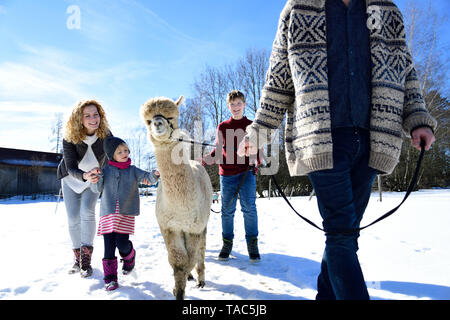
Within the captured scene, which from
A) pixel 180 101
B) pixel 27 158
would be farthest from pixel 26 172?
pixel 180 101

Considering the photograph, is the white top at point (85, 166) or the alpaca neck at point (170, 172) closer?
the alpaca neck at point (170, 172)

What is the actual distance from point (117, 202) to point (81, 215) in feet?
2.59

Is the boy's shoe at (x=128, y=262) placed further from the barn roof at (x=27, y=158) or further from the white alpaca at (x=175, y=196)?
the barn roof at (x=27, y=158)

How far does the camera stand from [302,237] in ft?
15.7

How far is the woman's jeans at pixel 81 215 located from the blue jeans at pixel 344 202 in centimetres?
287

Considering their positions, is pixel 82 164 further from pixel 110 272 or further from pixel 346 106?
pixel 346 106

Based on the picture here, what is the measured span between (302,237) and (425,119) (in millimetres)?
3537

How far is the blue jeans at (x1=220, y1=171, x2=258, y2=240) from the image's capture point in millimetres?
3766

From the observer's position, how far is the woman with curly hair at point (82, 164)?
341 cm

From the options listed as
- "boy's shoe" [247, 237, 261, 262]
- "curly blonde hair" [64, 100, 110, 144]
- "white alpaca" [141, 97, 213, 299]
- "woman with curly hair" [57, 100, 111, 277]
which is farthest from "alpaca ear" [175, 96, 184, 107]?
"boy's shoe" [247, 237, 261, 262]

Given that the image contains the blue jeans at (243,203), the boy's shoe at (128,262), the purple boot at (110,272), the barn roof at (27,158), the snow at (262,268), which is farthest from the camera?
the barn roof at (27,158)

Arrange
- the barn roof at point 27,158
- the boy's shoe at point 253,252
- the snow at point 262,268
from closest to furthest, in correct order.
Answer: the snow at point 262,268
the boy's shoe at point 253,252
the barn roof at point 27,158

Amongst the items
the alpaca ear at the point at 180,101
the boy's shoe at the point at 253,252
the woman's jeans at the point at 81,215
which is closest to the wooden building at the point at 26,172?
the woman's jeans at the point at 81,215
